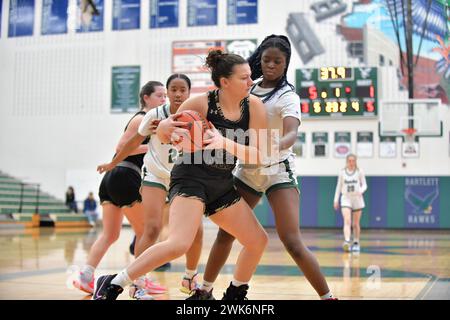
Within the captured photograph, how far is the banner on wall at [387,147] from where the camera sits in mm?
18719

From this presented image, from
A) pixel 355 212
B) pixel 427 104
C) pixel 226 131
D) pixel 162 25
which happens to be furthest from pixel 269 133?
pixel 162 25

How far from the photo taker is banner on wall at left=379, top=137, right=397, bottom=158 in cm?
1872

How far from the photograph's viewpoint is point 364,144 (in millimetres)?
18875

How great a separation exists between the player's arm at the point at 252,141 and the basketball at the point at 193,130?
53mm

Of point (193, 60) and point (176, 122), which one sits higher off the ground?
point (193, 60)

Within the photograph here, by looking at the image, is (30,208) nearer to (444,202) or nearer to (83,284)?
(444,202)

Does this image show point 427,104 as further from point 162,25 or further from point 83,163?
point 83,163

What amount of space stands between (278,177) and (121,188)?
162 centimetres

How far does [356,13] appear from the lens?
18.6 meters

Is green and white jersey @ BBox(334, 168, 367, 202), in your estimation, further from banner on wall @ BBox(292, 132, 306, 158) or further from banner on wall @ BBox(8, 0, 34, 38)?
banner on wall @ BBox(8, 0, 34, 38)

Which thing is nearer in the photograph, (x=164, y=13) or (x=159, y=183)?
(x=159, y=183)

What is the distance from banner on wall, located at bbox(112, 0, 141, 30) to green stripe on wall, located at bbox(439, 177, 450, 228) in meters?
11.4

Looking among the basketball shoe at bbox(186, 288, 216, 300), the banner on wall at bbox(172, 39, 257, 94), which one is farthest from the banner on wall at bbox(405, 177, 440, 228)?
the basketball shoe at bbox(186, 288, 216, 300)

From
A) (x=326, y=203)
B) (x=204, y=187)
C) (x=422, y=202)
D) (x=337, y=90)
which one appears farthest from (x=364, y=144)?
(x=204, y=187)
